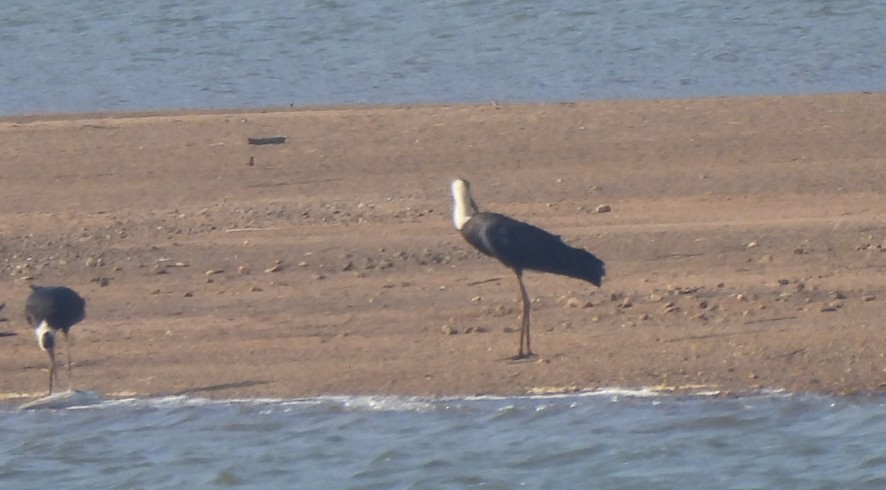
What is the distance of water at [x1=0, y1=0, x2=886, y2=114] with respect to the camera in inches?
674

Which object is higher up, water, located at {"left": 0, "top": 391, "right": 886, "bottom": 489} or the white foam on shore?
the white foam on shore

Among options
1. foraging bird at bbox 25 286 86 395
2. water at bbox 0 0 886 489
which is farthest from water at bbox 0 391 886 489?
foraging bird at bbox 25 286 86 395

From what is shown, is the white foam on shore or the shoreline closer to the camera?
the white foam on shore

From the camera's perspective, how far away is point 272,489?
26.6 feet

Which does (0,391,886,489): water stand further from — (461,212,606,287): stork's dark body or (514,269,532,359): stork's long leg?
(461,212,606,287): stork's dark body

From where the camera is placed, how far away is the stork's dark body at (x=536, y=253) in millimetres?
9070

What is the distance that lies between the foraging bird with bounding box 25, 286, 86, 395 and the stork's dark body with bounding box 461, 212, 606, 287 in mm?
1868

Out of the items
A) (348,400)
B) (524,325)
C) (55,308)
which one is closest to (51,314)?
(55,308)

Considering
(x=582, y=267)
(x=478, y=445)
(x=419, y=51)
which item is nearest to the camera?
(x=478, y=445)

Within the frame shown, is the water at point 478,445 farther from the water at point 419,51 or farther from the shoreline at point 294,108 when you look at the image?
the water at point 419,51

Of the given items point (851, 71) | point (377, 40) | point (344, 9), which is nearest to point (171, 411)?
point (851, 71)

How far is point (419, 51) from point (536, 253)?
35.5 feet

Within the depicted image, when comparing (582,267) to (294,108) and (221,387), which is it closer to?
(221,387)

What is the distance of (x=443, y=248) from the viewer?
1065 cm
